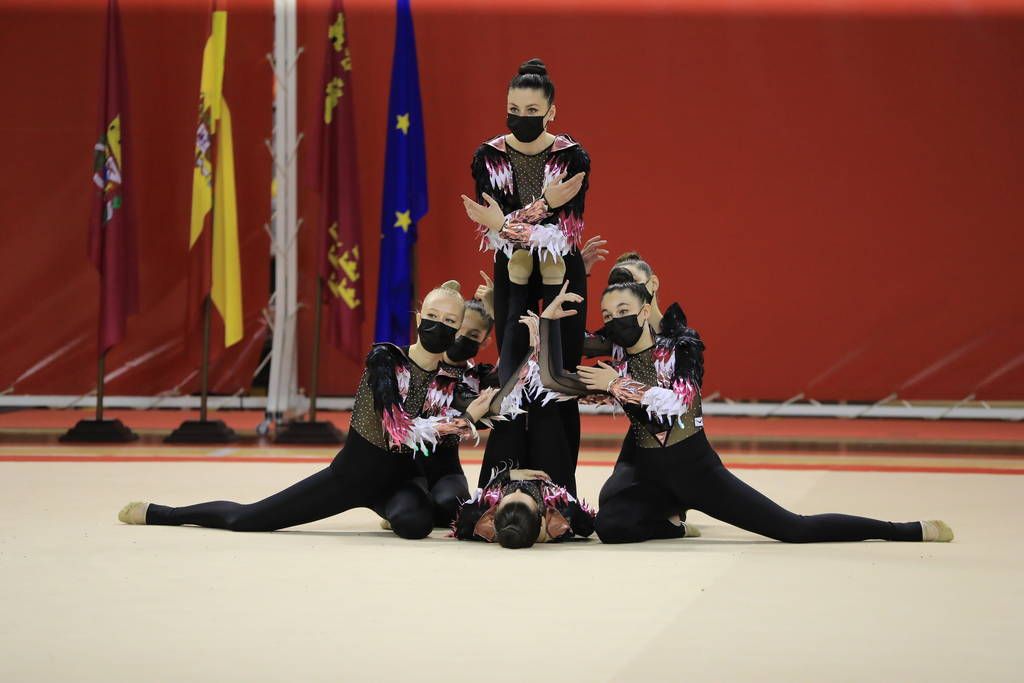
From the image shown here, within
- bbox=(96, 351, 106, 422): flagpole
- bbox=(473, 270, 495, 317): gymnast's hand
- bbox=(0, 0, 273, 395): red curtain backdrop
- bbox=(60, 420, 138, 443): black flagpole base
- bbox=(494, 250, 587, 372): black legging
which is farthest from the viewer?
bbox=(0, 0, 273, 395): red curtain backdrop

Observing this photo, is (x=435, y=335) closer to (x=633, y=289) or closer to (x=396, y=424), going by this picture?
(x=396, y=424)

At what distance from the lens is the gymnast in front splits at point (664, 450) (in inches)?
149

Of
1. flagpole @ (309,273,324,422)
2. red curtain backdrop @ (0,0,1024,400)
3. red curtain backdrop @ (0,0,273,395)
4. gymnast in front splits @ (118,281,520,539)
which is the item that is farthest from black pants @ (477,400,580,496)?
red curtain backdrop @ (0,0,273,395)

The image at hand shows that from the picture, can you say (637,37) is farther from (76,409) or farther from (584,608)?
(584,608)

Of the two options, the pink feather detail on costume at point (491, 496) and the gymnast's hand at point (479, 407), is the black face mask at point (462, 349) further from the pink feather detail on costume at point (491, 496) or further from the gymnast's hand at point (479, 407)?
the pink feather detail on costume at point (491, 496)

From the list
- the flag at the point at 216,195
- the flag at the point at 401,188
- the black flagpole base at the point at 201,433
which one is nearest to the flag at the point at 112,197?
the flag at the point at 216,195

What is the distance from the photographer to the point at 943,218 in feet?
25.8

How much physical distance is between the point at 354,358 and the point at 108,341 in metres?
1.36

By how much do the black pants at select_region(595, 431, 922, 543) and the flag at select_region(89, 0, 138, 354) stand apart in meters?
3.93

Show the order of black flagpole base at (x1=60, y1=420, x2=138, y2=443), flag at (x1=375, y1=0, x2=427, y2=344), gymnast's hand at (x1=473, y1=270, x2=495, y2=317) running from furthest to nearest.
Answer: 1. flag at (x1=375, y1=0, x2=427, y2=344)
2. black flagpole base at (x1=60, y1=420, x2=138, y2=443)
3. gymnast's hand at (x1=473, y1=270, x2=495, y2=317)

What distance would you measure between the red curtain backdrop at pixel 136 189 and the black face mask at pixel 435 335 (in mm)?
4327

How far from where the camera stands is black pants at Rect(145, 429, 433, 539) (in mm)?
3910

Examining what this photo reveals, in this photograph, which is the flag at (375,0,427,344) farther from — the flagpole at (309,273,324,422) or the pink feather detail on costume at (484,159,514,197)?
the pink feather detail on costume at (484,159,514,197)

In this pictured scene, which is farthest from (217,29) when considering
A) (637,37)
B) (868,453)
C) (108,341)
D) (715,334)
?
(868,453)
